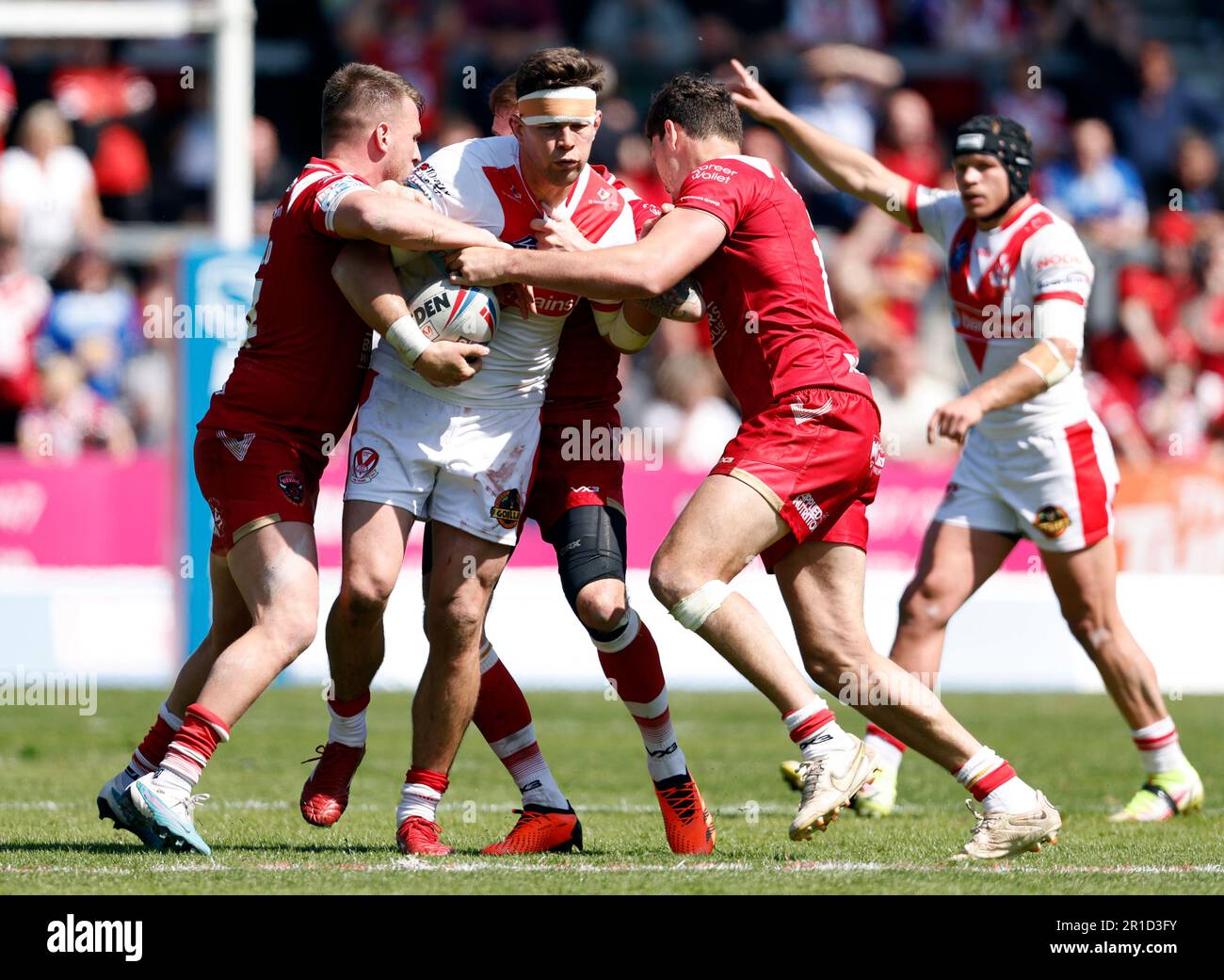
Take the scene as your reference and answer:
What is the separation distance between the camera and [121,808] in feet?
20.4

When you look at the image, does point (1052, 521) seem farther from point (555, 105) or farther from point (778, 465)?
point (555, 105)

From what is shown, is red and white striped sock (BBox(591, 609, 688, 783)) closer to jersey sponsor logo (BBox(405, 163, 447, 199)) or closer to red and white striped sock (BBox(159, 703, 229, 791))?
red and white striped sock (BBox(159, 703, 229, 791))

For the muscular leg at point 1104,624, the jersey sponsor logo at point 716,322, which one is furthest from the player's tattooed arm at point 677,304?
the muscular leg at point 1104,624

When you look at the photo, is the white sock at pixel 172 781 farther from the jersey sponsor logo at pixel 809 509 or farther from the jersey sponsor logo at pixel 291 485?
the jersey sponsor logo at pixel 809 509

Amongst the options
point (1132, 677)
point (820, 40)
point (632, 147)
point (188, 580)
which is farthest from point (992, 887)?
point (820, 40)

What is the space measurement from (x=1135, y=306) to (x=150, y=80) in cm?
937

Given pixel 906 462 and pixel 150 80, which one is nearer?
pixel 906 462

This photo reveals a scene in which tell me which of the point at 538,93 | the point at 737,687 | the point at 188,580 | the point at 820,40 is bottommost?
the point at 737,687

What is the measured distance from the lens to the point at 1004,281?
7.81 metres

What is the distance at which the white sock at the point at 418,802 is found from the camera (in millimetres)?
6410

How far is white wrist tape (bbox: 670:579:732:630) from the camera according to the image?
241 inches

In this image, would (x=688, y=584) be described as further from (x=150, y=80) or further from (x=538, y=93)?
(x=150, y=80)

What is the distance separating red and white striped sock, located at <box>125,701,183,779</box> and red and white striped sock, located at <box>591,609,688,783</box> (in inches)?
62.6

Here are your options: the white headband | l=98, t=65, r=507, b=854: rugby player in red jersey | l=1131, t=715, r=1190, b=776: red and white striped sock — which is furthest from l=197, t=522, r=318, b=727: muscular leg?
l=1131, t=715, r=1190, b=776: red and white striped sock
